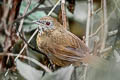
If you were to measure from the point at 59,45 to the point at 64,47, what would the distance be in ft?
0.21

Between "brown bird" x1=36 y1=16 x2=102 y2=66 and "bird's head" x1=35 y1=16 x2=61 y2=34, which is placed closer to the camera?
"brown bird" x1=36 y1=16 x2=102 y2=66

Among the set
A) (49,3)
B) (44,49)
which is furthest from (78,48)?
(49,3)

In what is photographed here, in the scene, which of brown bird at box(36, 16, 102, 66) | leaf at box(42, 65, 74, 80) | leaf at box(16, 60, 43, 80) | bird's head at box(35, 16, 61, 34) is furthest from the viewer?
bird's head at box(35, 16, 61, 34)

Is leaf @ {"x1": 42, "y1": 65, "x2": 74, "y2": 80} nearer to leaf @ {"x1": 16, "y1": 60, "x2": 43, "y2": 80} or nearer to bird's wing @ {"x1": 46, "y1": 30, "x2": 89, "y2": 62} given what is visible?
leaf @ {"x1": 16, "y1": 60, "x2": 43, "y2": 80}

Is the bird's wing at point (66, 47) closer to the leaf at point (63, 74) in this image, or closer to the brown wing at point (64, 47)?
the brown wing at point (64, 47)

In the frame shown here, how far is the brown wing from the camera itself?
135 inches

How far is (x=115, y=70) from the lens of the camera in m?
1.11

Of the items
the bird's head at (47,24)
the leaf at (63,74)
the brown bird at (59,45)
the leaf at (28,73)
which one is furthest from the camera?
the bird's head at (47,24)

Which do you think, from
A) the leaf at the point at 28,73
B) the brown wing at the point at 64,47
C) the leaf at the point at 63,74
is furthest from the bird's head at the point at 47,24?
the leaf at the point at 63,74

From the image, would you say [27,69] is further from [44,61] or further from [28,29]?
[28,29]

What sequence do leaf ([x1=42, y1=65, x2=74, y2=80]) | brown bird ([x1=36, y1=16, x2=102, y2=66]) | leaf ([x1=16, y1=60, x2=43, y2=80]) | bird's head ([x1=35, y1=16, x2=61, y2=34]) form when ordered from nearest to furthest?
leaf ([x1=42, y1=65, x2=74, y2=80]), leaf ([x1=16, y1=60, x2=43, y2=80]), brown bird ([x1=36, y1=16, x2=102, y2=66]), bird's head ([x1=35, y1=16, x2=61, y2=34])

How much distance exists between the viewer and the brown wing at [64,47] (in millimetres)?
3428

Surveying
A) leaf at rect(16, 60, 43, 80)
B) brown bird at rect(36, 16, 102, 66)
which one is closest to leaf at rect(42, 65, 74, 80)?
leaf at rect(16, 60, 43, 80)

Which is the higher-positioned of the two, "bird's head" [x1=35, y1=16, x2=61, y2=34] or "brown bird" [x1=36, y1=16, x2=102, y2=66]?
"bird's head" [x1=35, y1=16, x2=61, y2=34]
